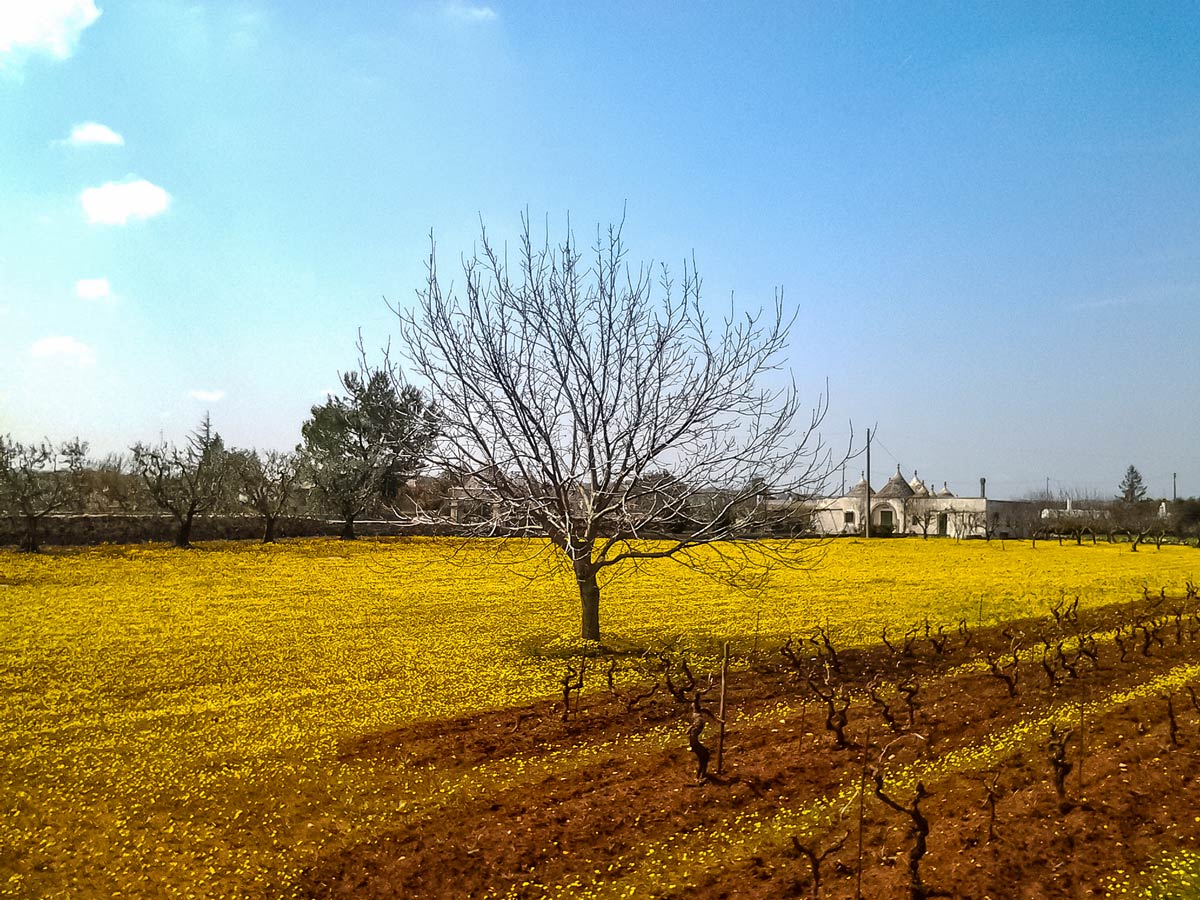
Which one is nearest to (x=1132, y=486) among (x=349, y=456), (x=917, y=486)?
(x=917, y=486)

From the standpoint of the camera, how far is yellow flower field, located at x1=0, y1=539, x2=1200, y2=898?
5.95 m

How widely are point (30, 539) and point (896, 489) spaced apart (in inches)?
2296

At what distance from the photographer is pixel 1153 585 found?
23656mm

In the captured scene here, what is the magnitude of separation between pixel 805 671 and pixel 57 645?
12.1 meters

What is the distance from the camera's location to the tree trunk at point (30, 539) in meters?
27.5

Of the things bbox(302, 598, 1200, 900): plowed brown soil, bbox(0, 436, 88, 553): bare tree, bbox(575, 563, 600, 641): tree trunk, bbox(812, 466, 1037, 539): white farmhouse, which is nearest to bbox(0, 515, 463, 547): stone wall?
bbox(0, 436, 88, 553): bare tree

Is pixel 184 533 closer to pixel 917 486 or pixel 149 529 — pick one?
pixel 149 529

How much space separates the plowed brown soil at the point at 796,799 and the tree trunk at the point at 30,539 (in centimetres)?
2589

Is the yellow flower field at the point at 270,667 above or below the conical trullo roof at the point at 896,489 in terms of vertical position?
below

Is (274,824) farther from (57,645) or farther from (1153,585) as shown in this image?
(1153,585)

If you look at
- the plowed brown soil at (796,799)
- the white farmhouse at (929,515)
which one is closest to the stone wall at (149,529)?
the plowed brown soil at (796,799)

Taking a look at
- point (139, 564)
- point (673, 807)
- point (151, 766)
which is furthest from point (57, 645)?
point (139, 564)

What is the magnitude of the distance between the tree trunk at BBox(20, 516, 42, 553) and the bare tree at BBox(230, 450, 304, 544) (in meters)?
8.75

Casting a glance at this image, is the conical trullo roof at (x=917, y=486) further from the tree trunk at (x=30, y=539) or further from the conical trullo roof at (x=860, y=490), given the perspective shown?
the tree trunk at (x=30, y=539)
